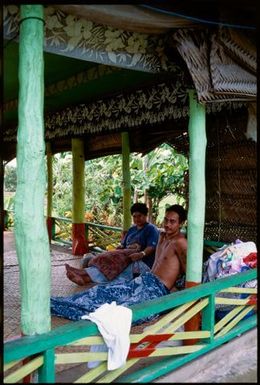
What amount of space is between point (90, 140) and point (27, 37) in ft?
18.0

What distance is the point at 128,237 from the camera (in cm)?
557

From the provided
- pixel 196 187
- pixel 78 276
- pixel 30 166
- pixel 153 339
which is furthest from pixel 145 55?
pixel 78 276

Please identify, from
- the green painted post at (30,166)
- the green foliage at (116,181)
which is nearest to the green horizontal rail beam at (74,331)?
the green painted post at (30,166)

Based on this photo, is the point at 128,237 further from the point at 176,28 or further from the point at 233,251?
the point at 176,28

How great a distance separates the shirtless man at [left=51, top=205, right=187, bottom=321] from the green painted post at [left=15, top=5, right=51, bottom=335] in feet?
→ 5.62

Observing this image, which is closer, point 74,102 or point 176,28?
point 176,28

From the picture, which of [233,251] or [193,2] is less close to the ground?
[193,2]

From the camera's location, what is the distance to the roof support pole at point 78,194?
7531 millimetres

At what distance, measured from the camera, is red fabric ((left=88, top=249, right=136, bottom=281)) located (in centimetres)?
496

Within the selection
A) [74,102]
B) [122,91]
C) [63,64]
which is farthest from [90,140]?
[63,64]

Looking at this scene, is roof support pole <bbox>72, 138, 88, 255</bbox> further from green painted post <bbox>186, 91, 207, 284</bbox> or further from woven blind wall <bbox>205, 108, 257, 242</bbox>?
green painted post <bbox>186, 91, 207, 284</bbox>

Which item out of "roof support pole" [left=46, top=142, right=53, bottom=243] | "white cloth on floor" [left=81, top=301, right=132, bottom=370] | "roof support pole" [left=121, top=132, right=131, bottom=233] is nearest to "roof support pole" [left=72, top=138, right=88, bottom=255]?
"roof support pole" [left=121, top=132, right=131, bottom=233]

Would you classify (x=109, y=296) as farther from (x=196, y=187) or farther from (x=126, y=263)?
(x=196, y=187)

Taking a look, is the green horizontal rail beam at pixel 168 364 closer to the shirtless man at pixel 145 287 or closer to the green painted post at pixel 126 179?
the shirtless man at pixel 145 287
